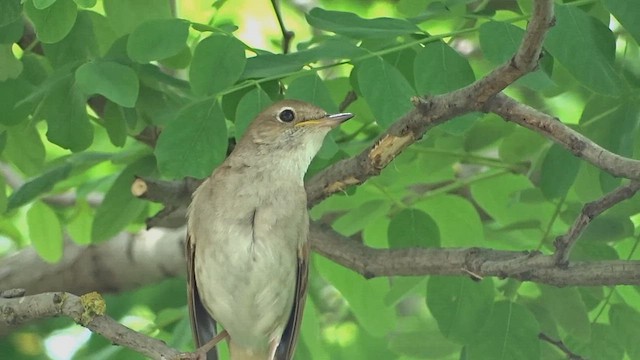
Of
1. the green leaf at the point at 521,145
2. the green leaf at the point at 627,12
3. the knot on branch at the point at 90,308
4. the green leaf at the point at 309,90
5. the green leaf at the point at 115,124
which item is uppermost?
the green leaf at the point at 627,12

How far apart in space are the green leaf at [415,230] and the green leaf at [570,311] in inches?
20.0

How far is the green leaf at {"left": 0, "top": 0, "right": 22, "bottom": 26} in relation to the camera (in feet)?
13.6

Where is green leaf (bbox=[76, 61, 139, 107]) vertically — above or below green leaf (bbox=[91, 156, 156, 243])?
above

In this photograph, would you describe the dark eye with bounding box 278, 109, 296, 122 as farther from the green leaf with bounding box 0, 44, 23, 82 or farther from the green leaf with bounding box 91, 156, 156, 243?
the green leaf with bounding box 0, 44, 23, 82

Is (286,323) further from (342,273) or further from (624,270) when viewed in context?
(624,270)

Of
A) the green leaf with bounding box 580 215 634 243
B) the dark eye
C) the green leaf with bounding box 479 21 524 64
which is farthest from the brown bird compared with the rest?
the green leaf with bounding box 580 215 634 243

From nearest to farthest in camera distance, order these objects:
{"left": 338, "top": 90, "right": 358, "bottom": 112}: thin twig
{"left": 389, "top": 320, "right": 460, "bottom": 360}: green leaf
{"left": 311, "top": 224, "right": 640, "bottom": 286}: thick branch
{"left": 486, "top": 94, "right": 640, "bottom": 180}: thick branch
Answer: {"left": 486, "top": 94, "right": 640, "bottom": 180}: thick branch, {"left": 311, "top": 224, "right": 640, "bottom": 286}: thick branch, {"left": 338, "top": 90, "right": 358, "bottom": 112}: thin twig, {"left": 389, "top": 320, "right": 460, "bottom": 360}: green leaf

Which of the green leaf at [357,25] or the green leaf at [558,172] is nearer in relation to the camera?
the green leaf at [357,25]

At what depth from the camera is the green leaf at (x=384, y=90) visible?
403 cm

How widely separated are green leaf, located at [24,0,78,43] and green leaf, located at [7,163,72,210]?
2.85ft

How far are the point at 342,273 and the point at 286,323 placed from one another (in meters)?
0.41

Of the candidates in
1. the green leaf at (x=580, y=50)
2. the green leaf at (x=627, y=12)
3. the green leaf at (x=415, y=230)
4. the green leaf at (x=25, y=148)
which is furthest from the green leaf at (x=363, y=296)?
the green leaf at (x=627, y=12)

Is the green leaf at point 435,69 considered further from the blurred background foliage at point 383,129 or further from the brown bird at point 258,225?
the brown bird at point 258,225

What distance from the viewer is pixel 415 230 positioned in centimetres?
471
